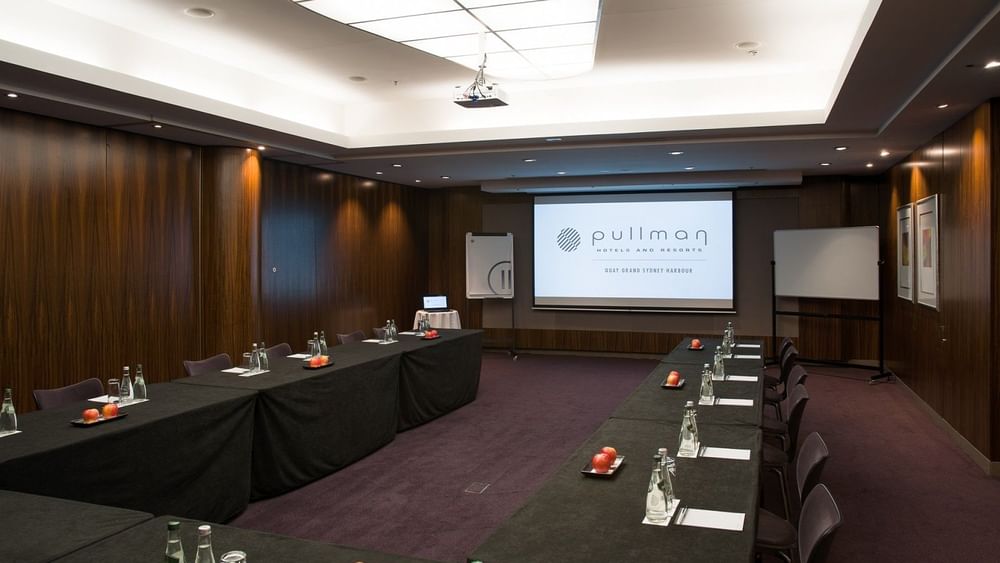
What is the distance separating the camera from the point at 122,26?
5.37m

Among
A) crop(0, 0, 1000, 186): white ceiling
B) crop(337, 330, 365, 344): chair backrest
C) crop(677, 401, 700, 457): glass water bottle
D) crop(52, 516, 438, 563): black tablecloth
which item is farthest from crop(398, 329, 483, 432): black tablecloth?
crop(52, 516, 438, 563): black tablecloth

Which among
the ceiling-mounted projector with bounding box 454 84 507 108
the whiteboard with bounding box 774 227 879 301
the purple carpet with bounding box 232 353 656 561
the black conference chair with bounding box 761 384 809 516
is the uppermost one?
the ceiling-mounted projector with bounding box 454 84 507 108

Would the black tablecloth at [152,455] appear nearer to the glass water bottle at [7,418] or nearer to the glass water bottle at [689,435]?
the glass water bottle at [7,418]

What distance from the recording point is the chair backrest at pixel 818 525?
2.05 m

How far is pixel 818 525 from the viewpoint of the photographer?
2.23 meters

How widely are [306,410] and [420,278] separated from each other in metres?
7.06

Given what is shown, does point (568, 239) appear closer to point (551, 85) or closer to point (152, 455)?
point (551, 85)

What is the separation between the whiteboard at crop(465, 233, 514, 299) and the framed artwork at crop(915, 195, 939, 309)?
577 cm

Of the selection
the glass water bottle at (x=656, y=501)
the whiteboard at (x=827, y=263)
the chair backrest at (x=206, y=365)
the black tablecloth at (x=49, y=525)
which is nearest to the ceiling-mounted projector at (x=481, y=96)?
the chair backrest at (x=206, y=365)

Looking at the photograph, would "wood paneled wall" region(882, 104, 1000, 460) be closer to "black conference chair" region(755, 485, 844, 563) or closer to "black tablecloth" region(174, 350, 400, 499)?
"black conference chair" region(755, 485, 844, 563)

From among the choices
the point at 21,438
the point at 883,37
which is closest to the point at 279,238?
the point at 21,438

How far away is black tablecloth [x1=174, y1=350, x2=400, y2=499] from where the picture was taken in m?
4.41

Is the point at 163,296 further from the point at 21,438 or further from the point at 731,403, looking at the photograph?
the point at 731,403

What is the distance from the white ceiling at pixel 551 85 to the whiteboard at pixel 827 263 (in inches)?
39.8
